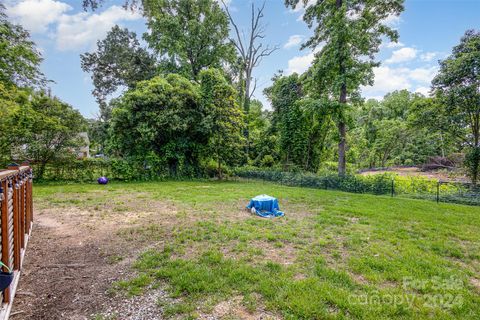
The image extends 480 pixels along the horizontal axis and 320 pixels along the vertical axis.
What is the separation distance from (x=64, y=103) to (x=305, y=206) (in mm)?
11661

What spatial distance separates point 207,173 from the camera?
1461 centimetres

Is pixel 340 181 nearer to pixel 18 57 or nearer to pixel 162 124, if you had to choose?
pixel 162 124

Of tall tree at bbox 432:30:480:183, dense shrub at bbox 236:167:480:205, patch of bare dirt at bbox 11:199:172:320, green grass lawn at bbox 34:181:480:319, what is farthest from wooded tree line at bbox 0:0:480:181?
green grass lawn at bbox 34:181:480:319

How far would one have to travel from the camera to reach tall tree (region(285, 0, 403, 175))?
995cm

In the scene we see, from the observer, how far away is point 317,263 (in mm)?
3258

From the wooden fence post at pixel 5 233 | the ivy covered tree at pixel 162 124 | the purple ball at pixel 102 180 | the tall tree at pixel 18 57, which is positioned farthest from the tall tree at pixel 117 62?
the wooden fence post at pixel 5 233

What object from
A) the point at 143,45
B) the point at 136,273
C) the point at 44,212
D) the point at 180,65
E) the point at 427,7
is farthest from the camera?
the point at 143,45

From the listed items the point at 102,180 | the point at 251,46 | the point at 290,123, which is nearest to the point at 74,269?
the point at 102,180

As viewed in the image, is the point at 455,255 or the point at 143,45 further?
the point at 143,45

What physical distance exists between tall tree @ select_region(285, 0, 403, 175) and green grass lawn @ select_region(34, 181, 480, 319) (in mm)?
6371

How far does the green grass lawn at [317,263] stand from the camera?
2.36 metres

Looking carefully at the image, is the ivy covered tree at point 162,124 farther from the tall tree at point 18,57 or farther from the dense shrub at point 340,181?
the dense shrub at point 340,181

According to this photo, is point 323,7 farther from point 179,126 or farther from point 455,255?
A: point 455,255

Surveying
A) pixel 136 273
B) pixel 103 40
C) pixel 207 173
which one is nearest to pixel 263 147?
pixel 207 173
